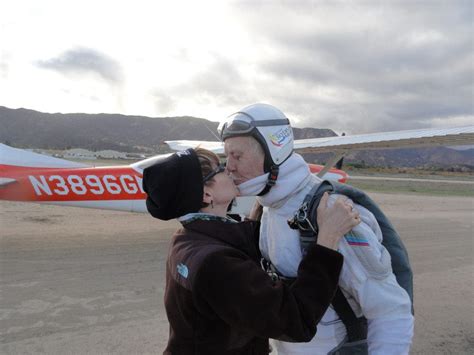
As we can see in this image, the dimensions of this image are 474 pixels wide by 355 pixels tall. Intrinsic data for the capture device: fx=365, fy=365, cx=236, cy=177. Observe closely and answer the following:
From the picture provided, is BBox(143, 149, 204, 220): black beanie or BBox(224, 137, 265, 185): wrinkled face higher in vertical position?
BBox(224, 137, 265, 185): wrinkled face

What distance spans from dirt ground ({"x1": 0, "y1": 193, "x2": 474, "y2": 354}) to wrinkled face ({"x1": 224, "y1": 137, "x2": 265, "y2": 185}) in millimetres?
2666

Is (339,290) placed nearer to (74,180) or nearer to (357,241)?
(357,241)

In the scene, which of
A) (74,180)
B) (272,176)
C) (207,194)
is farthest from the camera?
(74,180)

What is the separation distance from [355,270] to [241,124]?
2.20ft

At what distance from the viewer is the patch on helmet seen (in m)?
1.39

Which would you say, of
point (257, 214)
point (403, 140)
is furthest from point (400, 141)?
point (257, 214)

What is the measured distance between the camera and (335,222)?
1232 millimetres

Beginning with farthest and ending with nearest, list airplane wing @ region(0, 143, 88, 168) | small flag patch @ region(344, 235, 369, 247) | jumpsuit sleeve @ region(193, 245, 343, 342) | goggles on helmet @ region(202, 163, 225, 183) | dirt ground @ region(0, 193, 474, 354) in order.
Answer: airplane wing @ region(0, 143, 88, 168) → dirt ground @ region(0, 193, 474, 354) → goggles on helmet @ region(202, 163, 225, 183) → small flag patch @ region(344, 235, 369, 247) → jumpsuit sleeve @ region(193, 245, 343, 342)

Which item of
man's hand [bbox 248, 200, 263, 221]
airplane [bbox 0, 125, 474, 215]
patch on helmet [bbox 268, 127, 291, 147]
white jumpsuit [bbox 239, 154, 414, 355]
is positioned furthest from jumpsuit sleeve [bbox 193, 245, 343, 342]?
airplane [bbox 0, 125, 474, 215]

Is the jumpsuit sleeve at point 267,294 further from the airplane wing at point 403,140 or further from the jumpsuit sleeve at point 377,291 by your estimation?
the airplane wing at point 403,140

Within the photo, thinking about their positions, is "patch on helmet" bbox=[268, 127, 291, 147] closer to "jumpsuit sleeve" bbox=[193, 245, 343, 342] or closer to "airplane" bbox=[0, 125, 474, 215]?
"jumpsuit sleeve" bbox=[193, 245, 343, 342]

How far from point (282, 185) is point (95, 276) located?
461 centimetres

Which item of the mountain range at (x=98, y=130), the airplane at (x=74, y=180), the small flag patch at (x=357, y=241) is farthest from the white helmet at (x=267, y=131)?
the mountain range at (x=98, y=130)

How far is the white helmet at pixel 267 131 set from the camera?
1382 millimetres
